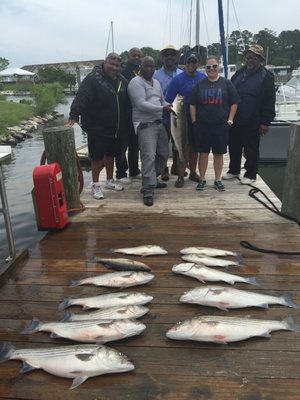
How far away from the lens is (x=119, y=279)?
341cm

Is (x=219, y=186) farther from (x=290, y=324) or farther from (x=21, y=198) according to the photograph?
(x=21, y=198)

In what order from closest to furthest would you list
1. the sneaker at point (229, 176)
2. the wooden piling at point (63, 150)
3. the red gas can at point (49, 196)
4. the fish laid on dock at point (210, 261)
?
the fish laid on dock at point (210, 261), the red gas can at point (49, 196), the wooden piling at point (63, 150), the sneaker at point (229, 176)

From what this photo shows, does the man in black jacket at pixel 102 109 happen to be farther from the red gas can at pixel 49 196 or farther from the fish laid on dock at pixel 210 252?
the fish laid on dock at pixel 210 252

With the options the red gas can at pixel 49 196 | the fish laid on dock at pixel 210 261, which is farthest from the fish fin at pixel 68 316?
the red gas can at pixel 49 196

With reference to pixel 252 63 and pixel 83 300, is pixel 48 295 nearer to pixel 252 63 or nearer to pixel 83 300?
pixel 83 300

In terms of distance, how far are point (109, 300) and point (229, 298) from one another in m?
0.94

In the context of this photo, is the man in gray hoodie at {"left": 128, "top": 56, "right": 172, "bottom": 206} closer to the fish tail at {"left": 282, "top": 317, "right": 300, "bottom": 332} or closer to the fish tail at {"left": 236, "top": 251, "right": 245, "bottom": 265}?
the fish tail at {"left": 236, "top": 251, "right": 245, "bottom": 265}

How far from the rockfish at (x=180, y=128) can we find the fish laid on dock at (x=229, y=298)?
3.55 meters

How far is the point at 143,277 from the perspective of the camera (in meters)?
3.44

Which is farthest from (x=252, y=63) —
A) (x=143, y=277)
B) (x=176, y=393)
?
(x=176, y=393)

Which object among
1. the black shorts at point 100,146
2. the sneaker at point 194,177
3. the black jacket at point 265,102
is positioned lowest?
the sneaker at point 194,177

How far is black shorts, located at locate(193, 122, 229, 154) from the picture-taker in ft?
19.9

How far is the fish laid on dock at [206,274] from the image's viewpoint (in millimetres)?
3432

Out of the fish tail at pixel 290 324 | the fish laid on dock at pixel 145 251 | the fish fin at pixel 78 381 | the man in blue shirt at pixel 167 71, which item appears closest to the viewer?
the fish fin at pixel 78 381
